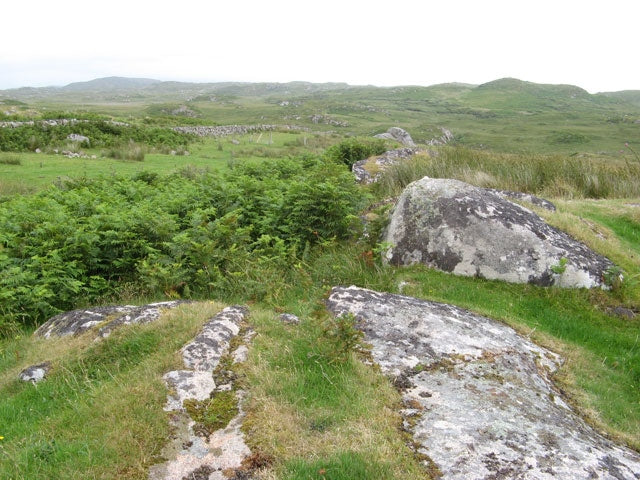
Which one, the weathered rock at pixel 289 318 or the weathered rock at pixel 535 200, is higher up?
the weathered rock at pixel 535 200

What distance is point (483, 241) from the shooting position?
7859 mm

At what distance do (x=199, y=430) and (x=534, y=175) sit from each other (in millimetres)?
13556

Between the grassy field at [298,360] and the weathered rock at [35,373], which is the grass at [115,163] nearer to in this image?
the grassy field at [298,360]

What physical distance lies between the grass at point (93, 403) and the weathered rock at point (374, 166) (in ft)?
37.5

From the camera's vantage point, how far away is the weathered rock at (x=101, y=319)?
225 inches

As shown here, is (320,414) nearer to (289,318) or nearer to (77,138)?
(289,318)

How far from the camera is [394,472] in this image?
130 inches

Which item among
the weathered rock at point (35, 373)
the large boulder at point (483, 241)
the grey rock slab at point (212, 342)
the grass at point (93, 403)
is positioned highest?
the large boulder at point (483, 241)

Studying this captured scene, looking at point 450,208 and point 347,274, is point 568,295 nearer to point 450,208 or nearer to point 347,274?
point 450,208

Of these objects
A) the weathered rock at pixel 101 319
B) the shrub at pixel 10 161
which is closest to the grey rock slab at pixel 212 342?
the weathered rock at pixel 101 319

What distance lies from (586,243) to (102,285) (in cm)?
875

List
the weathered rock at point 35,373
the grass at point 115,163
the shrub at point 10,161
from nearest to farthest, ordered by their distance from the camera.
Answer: the weathered rock at point 35,373 < the grass at point 115,163 < the shrub at point 10,161

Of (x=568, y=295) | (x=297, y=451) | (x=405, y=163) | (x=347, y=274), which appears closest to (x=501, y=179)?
(x=405, y=163)

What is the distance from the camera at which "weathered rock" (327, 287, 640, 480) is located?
11.4ft
